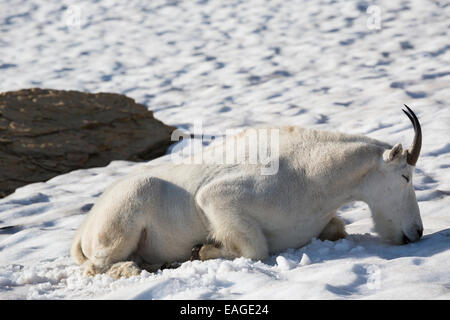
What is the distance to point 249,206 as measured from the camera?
16.1 ft

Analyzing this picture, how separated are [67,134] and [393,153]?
605 cm

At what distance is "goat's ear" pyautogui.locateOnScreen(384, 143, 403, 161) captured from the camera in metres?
4.96

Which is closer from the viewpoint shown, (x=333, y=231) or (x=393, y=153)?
(x=393, y=153)

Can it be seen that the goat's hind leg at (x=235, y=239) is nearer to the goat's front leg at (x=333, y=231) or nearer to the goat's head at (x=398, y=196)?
the goat's front leg at (x=333, y=231)

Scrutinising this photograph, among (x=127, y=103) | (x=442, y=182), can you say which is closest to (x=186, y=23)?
(x=127, y=103)

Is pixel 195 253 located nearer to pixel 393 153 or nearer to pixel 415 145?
pixel 393 153

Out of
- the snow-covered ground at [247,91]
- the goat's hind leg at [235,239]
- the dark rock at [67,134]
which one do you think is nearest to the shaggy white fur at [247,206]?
the goat's hind leg at [235,239]

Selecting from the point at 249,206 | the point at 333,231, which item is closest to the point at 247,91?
the point at 333,231

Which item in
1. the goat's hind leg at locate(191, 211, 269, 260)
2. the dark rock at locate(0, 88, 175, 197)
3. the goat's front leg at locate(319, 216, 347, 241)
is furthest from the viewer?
the dark rock at locate(0, 88, 175, 197)

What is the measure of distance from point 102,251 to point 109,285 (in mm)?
532

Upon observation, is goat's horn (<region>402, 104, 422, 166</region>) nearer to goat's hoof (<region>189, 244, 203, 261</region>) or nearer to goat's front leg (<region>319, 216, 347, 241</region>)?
goat's front leg (<region>319, 216, 347, 241</region>)

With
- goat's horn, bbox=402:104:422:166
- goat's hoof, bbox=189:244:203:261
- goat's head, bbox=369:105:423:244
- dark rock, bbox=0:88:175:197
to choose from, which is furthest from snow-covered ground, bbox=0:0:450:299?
goat's horn, bbox=402:104:422:166

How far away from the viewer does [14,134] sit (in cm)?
928
